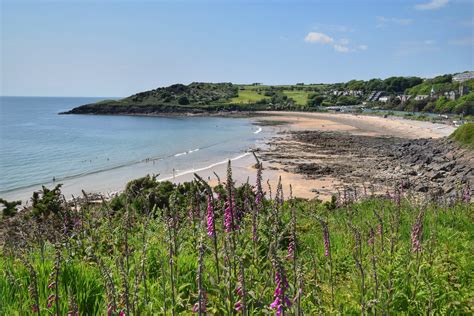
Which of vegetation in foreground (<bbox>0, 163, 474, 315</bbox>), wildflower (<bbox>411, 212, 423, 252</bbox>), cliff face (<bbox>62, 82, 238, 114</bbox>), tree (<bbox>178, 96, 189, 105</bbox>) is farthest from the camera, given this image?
tree (<bbox>178, 96, 189, 105</bbox>)

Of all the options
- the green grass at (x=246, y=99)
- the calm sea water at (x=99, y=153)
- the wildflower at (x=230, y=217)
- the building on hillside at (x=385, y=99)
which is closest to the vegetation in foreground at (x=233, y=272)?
the wildflower at (x=230, y=217)

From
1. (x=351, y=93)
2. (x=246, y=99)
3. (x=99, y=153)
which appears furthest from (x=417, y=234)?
(x=351, y=93)

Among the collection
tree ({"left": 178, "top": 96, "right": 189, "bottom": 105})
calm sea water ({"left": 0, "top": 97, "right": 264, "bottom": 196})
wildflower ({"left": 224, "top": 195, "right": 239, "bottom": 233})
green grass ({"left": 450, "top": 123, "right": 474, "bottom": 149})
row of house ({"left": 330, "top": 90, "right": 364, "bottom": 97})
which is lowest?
calm sea water ({"left": 0, "top": 97, "right": 264, "bottom": 196})

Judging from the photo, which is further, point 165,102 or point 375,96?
point 375,96

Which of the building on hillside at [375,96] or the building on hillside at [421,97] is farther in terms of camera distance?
the building on hillside at [375,96]

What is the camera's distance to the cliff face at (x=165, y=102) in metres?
141

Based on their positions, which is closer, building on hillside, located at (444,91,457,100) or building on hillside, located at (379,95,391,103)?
building on hillside, located at (444,91,457,100)

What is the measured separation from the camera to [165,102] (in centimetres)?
15075

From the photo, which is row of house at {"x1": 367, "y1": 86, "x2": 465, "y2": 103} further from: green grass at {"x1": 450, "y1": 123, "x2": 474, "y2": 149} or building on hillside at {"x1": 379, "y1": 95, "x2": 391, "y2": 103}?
green grass at {"x1": 450, "y1": 123, "x2": 474, "y2": 149}

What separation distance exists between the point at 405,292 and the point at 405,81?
204 m

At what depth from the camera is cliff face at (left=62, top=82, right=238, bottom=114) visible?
5536 inches

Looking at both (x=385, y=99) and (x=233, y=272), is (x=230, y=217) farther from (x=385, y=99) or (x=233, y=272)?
(x=385, y=99)

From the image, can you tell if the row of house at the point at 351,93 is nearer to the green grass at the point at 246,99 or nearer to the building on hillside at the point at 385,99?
the building on hillside at the point at 385,99

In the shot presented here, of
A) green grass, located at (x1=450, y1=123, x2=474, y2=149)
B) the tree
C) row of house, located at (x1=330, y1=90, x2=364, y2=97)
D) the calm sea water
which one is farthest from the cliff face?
green grass, located at (x1=450, y1=123, x2=474, y2=149)
